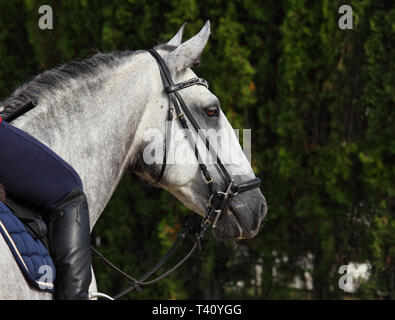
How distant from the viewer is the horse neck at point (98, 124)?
2314mm

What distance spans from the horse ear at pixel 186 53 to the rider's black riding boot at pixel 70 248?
0.86 metres

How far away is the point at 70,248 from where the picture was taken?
2096 mm

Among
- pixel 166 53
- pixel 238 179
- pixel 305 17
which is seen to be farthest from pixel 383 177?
pixel 166 53

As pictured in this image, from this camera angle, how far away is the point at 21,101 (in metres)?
2.29

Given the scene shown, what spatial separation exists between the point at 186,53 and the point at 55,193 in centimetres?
99

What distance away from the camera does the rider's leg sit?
2.07 meters

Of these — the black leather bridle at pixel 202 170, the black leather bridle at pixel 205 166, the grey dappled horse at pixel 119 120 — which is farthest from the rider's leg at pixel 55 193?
the black leather bridle at pixel 205 166
